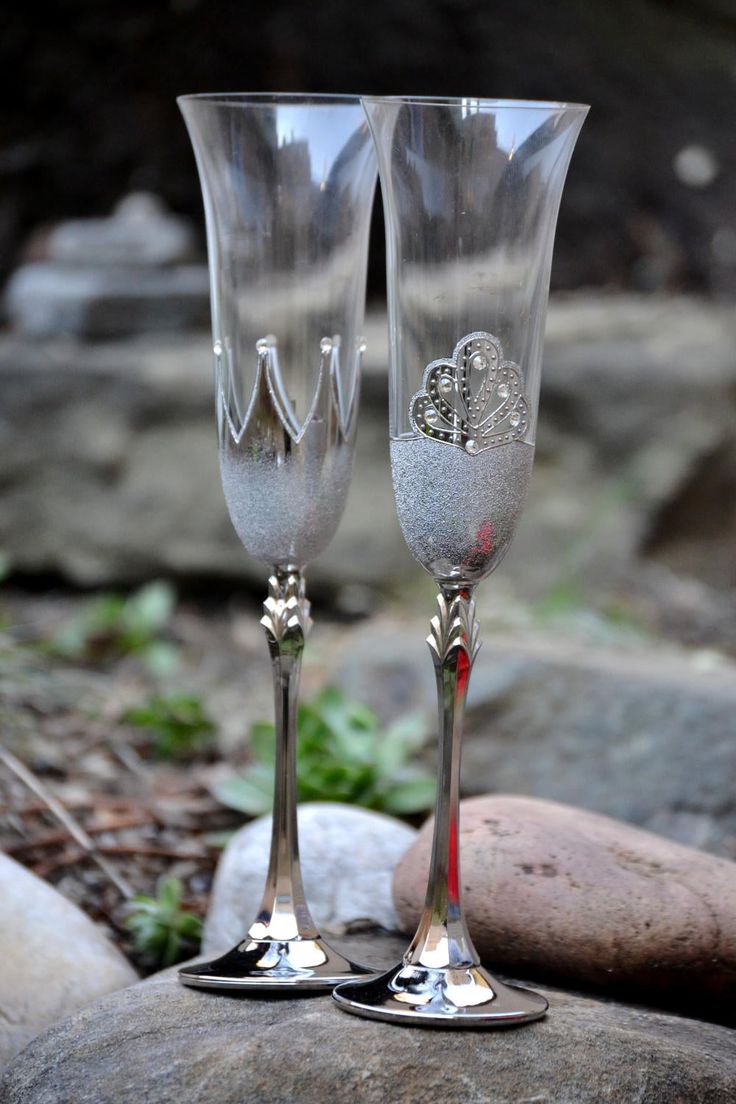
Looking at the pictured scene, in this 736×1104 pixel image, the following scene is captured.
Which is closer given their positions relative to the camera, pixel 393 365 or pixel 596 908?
pixel 393 365

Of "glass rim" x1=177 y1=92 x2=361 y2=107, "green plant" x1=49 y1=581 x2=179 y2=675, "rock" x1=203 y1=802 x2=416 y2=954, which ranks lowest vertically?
"rock" x1=203 y1=802 x2=416 y2=954

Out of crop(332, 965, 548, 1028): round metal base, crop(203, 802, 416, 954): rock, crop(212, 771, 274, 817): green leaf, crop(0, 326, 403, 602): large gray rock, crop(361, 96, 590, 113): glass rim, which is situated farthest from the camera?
crop(0, 326, 403, 602): large gray rock

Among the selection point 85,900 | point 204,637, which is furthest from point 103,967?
point 204,637

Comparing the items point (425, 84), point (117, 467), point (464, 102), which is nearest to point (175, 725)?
point (117, 467)

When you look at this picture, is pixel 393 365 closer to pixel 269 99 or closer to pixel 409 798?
pixel 269 99

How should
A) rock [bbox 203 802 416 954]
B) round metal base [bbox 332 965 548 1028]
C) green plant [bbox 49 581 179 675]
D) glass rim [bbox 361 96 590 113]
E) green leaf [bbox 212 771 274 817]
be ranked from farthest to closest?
green plant [bbox 49 581 179 675] < green leaf [bbox 212 771 274 817] < rock [bbox 203 802 416 954] < round metal base [bbox 332 965 548 1028] < glass rim [bbox 361 96 590 113]

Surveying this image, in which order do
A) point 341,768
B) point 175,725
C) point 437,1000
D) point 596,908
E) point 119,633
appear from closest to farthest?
point 437,1000, point 596,908, point 341,768, point 175,725, point 119,633

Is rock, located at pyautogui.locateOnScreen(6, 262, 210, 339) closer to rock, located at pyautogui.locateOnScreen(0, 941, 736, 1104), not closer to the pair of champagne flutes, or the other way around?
the pair of champagne flutes

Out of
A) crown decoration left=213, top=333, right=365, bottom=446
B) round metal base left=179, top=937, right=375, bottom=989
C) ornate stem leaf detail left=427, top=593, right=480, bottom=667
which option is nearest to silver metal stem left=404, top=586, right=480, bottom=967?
ornate stem leaf detail left=427, top=593, right=480, bottom=667
